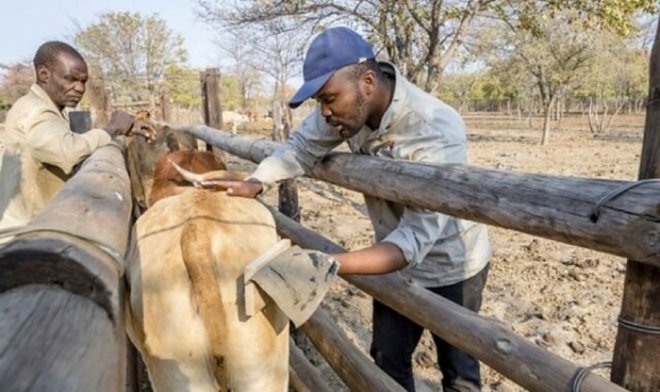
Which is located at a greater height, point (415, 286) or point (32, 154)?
point (32, 154)

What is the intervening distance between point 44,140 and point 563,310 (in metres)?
3.90

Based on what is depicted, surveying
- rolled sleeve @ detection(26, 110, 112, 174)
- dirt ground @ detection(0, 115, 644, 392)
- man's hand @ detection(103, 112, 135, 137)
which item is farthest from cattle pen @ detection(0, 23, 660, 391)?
dirt ground @ detection(0, 115, 644, 392)

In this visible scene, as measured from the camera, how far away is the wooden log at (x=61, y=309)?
659 mm

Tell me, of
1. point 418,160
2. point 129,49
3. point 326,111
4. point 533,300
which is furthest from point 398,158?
point 129,49

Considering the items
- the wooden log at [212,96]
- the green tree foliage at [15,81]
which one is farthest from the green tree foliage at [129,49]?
the wooden log at [212,96]

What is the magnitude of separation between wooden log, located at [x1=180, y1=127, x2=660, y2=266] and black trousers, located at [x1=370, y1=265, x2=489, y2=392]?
0.58m

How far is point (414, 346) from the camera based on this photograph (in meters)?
2.41

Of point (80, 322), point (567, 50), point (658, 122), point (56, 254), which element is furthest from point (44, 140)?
point (567, 50)

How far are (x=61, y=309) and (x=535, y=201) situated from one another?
107cm

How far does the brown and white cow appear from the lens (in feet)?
6.03

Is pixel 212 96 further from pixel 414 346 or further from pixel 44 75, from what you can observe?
pixel 414 346

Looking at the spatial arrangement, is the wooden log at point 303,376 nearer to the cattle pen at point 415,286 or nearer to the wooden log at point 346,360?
the wooden log at point 346,360

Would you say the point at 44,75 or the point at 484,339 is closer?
the point at 484,339

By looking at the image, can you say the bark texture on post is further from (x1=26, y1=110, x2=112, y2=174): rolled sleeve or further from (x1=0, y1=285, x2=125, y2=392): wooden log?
(x1=0, y1=285, x2=125, y2=392): wooden log
